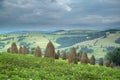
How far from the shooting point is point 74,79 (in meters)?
35.7

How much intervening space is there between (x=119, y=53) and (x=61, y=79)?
14588 cm

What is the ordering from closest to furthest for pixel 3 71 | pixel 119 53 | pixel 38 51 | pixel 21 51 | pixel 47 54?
pixel 3 71 < pixel 47 54 < pixel 38 51 < pixel 21 51 < pixel 119 53

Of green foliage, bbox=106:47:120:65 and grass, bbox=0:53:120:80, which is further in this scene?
green foliage, bbox=106:47:120:65

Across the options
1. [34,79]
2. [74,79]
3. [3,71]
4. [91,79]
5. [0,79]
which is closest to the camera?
[0,79]

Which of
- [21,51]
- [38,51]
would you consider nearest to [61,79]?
[38,51]

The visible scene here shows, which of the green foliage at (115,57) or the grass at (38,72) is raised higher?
the grass at (38,72)

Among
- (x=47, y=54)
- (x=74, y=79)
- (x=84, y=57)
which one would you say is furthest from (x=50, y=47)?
(x=74, y=79)

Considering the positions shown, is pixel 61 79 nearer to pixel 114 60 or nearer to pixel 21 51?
pixel 21 51

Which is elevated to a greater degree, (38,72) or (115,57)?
(38,72)

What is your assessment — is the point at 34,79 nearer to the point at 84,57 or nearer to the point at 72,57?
the point at 72,57

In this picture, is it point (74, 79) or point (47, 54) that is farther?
point (47, 54)

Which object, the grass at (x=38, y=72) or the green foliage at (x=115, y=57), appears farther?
the green foliage at (x=115, y=57)

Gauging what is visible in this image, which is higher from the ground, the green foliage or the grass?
the grass

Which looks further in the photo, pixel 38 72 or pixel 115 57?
pixel 115 57
